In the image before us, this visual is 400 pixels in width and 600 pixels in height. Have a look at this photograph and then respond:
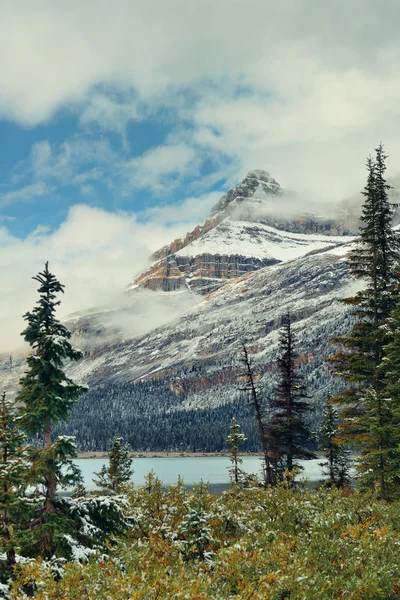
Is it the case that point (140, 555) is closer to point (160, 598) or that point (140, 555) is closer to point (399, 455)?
point (160, 598)

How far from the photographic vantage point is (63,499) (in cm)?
1745

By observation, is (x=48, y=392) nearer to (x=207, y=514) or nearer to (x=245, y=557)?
(x=207, y=514)

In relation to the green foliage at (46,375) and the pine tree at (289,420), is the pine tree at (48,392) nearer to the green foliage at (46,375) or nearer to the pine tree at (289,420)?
the green foliage at (46,375)

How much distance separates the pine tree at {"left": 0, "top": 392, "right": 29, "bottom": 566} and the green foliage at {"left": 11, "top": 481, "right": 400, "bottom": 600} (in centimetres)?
352

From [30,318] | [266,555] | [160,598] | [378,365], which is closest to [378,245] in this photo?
[378,365]

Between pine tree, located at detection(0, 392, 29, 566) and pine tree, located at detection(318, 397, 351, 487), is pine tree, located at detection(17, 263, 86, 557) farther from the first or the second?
pine tree, located at detection(318, 397, 351, 487)

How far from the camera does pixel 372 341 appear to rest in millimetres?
25125

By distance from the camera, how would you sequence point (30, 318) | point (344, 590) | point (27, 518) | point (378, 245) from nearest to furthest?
point (344, 590)
point (27, 518)
point (30, 318)
point (378, 245)

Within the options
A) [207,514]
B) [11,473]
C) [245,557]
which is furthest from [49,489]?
[245,557]

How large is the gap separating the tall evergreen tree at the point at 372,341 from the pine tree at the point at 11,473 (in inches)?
595

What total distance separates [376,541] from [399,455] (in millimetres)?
13954

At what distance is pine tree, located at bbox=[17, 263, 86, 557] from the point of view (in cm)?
1681

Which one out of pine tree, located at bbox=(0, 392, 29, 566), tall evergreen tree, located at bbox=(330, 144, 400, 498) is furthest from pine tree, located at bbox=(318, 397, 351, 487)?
pine tree, located at bbox=(0, 392, 29, 566)

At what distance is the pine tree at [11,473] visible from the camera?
1508 cm
